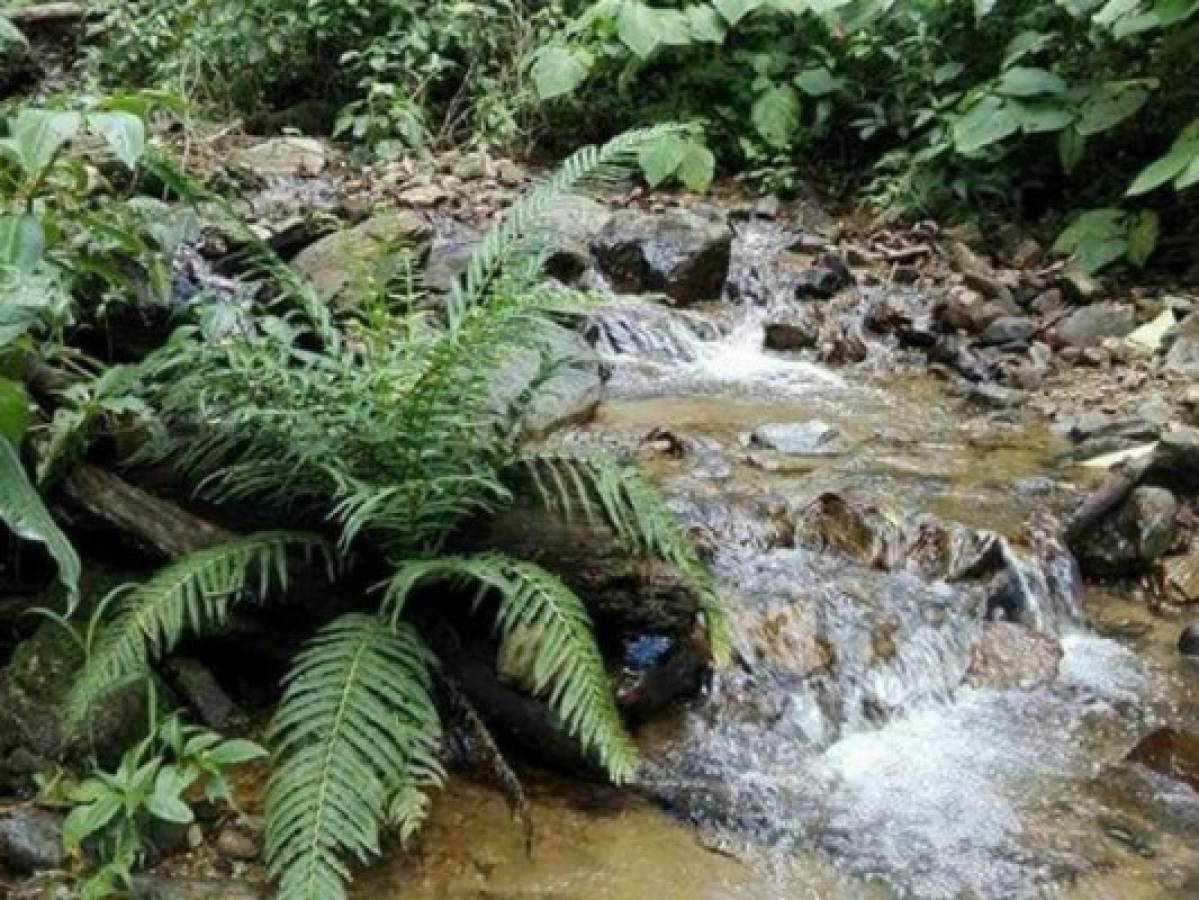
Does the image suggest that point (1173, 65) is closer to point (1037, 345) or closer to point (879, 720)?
point (1037, 345)

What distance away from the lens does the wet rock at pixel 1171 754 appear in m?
3.05

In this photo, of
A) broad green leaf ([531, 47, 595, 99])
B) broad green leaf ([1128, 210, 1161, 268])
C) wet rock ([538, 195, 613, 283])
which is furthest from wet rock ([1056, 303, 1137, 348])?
broad green leaf ([531, 47, 595, 99])

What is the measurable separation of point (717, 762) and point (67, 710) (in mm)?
1454

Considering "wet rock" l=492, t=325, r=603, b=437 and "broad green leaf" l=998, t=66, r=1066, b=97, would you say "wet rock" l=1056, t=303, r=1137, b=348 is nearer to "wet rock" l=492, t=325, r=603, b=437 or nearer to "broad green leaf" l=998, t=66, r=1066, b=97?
"broad green leaf" l=998, t=66, r=1066, b=97

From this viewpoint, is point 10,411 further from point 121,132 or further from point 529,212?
point 529,212

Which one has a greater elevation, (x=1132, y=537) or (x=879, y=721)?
(x=1132, y=537)

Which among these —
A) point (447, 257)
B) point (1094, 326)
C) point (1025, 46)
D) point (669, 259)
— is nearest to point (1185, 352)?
point (1094, 326)

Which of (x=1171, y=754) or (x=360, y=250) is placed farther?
(x=360, y=250)

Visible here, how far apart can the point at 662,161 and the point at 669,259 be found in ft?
4.96

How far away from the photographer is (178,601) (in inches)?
102

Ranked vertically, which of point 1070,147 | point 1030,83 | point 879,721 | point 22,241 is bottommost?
point 879,721

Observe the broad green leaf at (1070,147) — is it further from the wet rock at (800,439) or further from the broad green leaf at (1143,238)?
the wet rock at (800,439)

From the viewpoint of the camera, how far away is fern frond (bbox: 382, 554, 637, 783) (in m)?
2.58

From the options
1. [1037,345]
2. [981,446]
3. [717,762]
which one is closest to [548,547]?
Result: [717,762]
